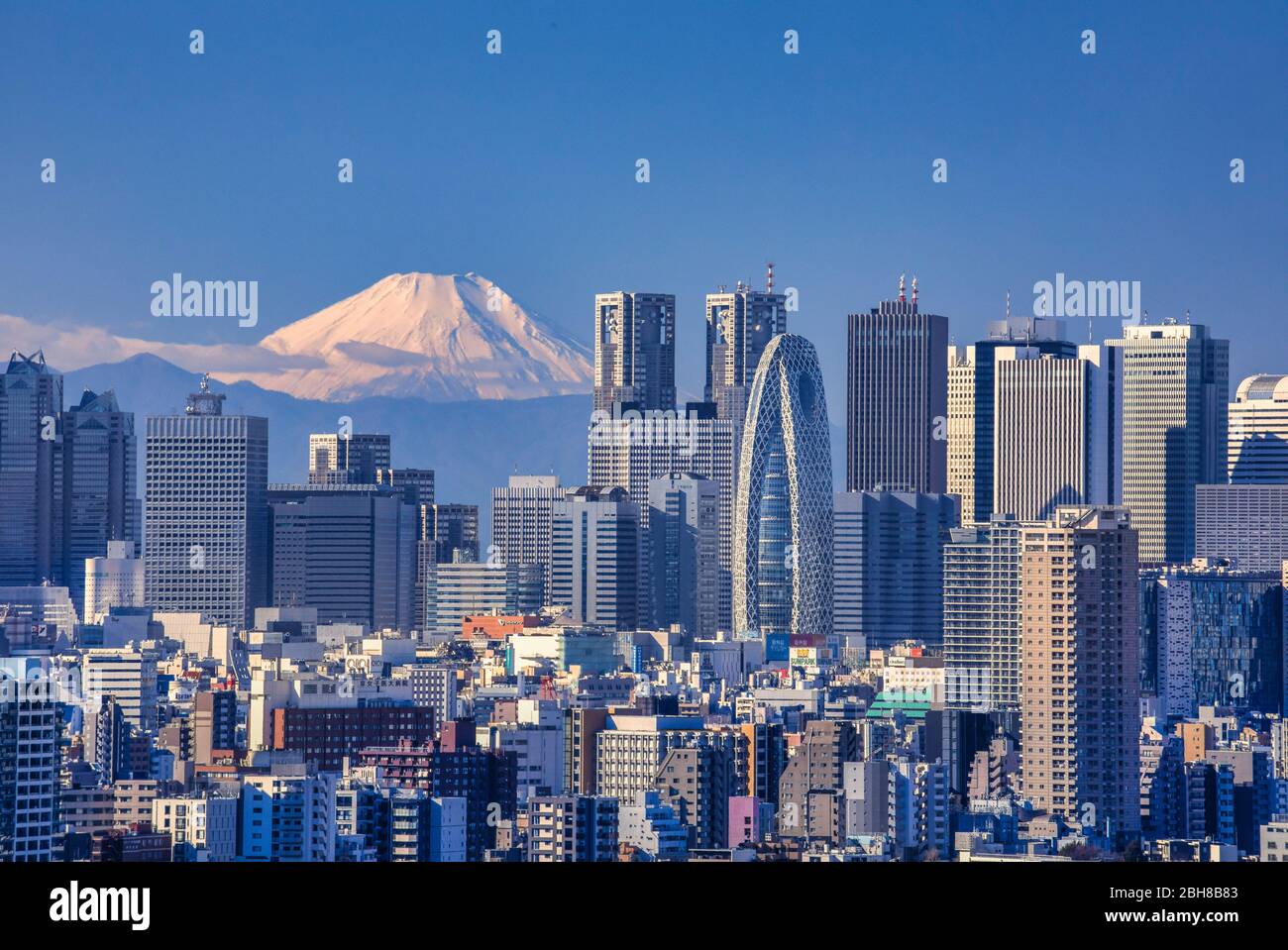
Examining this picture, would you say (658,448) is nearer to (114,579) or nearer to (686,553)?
(686,553)

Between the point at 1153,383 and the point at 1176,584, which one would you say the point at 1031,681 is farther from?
the point at 1153,383

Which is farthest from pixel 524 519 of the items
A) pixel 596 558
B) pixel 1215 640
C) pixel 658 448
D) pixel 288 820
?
pixel 288 820

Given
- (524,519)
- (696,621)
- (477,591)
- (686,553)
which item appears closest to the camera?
(477,591)

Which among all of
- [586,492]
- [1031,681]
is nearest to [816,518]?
[586,492]

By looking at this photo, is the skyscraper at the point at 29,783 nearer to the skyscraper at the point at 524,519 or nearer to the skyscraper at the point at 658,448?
the skyscraper at the point at 524,519

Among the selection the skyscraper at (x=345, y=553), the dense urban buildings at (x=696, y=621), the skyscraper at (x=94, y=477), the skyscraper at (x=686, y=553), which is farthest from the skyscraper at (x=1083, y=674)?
the skyscraper at (x=686, y=553)
